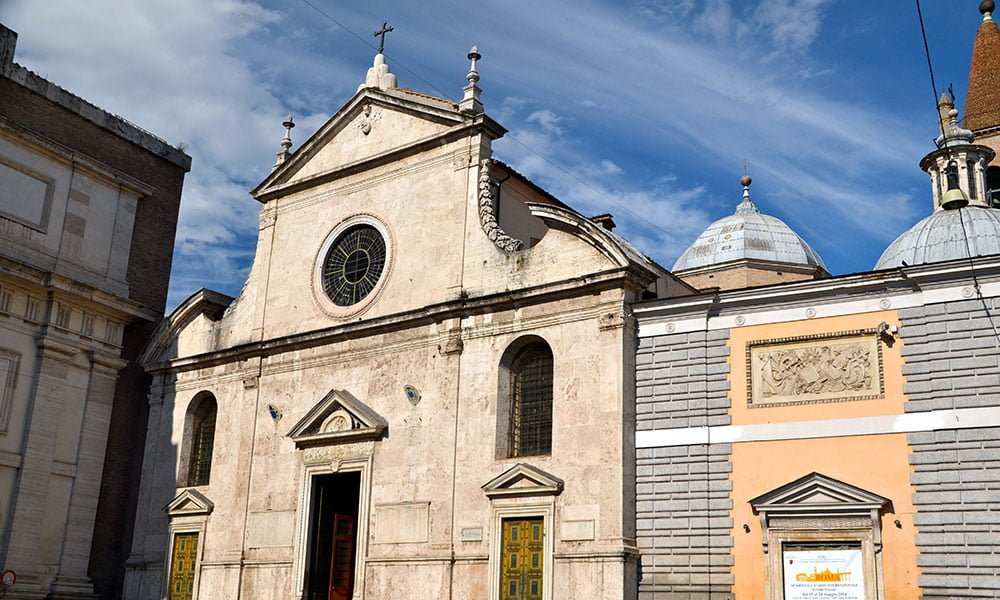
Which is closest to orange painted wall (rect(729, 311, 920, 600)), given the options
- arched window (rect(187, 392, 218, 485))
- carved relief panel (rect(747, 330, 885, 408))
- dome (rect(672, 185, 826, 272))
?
carved relief panel (rect(747, 330, 885, 408))

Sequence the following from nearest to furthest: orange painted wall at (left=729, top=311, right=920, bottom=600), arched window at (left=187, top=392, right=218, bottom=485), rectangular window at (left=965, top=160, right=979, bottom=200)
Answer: orange painted wall at (left=729, top=311, right=920, bottom=600) < arched window at (left=187, top=392, right=218, bottom=485) < rectangular window at (left=965, top=160, right=979, bottom=200)

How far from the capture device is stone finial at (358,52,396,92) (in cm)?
2327

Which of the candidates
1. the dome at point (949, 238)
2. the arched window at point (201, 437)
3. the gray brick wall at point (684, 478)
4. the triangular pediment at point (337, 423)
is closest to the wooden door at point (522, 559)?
the gray brick wall at point (684, 478)

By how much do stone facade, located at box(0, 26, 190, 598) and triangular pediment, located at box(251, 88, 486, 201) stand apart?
12.7 feet

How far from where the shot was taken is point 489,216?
66.1 ft

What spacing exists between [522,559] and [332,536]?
5.08 meters

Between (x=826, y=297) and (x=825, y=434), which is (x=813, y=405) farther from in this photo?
(x=826, y=297)

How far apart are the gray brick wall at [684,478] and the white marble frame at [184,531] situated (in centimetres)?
1021

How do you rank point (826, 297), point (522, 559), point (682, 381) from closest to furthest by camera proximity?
point (826, 297) < point (682, 381) < point (522, 559)

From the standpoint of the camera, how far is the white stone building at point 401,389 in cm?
1773

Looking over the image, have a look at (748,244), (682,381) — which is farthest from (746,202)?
(682,381)

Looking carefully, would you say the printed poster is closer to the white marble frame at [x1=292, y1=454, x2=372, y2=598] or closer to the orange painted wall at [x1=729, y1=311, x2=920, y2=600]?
the orange painted wall at [x1=729, y1=311, x2=920, y2=600]

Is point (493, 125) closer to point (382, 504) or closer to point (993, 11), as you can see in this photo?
point (382, 504)

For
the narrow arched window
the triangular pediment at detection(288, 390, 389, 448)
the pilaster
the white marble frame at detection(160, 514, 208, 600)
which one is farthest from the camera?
the white marble frame at detection(160, 514, 208, 600)
